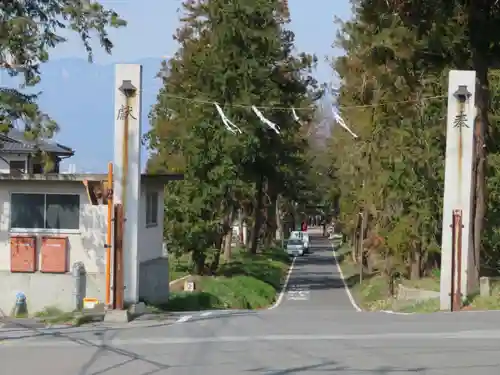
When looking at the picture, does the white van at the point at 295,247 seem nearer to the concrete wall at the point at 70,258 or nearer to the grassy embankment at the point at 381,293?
the grassy embankment at the point at 381,293

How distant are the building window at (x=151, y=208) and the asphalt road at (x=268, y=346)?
8.84 metres

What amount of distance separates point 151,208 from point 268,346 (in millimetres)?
14437

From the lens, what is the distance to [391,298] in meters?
33.5

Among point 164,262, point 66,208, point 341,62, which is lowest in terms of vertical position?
point 164,262

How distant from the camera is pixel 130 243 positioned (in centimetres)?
1881

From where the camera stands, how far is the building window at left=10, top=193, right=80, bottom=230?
78.0ft

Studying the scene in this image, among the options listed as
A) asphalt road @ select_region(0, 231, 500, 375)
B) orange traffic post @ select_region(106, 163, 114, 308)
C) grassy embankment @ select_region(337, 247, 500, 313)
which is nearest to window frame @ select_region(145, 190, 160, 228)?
orange traffic post @ select_region(106, 163, 114, 308)

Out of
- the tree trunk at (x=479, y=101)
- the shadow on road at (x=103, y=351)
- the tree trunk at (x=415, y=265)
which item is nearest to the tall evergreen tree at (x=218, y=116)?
the tree trunk at (x=415, y=265)

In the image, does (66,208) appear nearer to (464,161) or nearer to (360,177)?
(464,161)

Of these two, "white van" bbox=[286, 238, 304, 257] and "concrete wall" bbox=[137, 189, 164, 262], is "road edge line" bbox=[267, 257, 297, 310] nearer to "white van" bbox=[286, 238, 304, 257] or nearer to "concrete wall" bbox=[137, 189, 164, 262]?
"concrete wall" bbox=[137, 189, 164, 262]

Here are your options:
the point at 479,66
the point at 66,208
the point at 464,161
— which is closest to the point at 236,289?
the point at 66,208

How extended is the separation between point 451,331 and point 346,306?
66.7 ft

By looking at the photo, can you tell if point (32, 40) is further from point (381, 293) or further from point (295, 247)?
point (295, 247)

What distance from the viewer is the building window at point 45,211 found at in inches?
936
